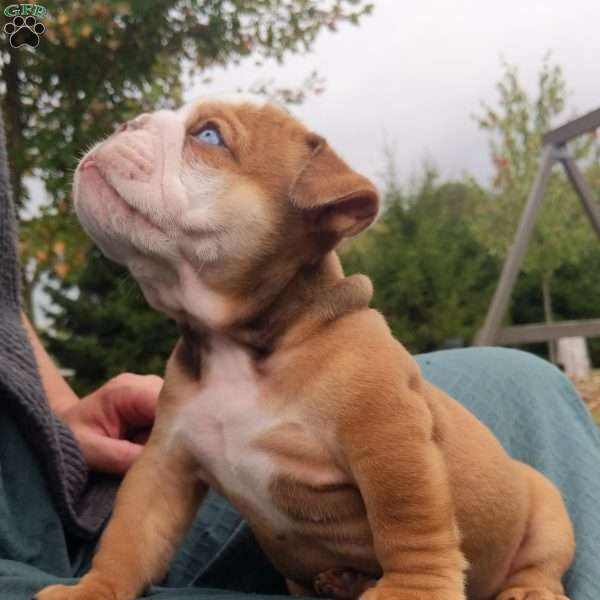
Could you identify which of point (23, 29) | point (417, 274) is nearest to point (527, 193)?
point (417, 274)

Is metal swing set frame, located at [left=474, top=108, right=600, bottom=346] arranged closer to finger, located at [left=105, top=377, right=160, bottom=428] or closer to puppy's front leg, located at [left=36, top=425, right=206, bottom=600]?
finger, located at [left=105, top=377, right=160, bottom=428]

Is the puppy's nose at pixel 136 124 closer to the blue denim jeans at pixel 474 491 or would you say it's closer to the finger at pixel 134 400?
the blue denim jeans at pixel 474 491

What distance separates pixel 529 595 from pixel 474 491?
0.92 ft

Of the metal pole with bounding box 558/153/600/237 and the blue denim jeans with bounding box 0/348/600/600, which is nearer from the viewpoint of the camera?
the blue denim jeans with bounding box 0/348/600/600

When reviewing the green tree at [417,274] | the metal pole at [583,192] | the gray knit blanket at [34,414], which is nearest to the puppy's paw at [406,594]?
the gray knit blanket at [34,414]

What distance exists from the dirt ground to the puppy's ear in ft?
19.5

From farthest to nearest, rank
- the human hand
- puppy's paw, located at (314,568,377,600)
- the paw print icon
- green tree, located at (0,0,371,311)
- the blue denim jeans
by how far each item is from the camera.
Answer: green tree, located at (0,0,371,311) < the paw print icon < the human hand < the blue denim jeans < puppy's paw, located at (314,568,377,600)

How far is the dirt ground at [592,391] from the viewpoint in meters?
7.48

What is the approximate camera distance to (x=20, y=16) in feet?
13.1

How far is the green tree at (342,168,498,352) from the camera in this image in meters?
9.23

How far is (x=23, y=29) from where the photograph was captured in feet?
→ 14.5

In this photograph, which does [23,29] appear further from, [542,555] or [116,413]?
[542,555]

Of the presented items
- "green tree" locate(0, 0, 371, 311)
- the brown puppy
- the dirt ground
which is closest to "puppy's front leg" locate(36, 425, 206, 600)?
the brown puppy

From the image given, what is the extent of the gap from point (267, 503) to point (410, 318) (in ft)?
26.0
